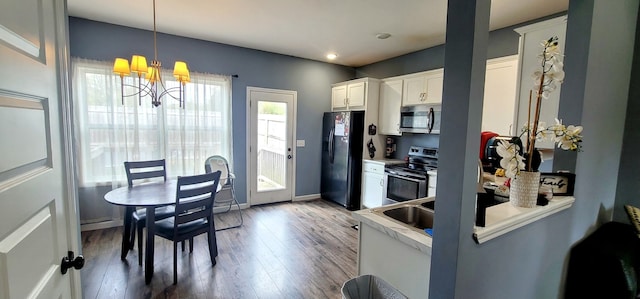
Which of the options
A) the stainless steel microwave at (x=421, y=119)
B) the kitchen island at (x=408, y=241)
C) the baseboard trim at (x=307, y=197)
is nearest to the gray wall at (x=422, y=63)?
the stainless steel microwave at (x=421, y=119)

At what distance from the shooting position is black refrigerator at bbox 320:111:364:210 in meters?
4.32

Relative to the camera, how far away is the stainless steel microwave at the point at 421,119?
3561 mm

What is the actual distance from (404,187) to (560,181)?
209cm

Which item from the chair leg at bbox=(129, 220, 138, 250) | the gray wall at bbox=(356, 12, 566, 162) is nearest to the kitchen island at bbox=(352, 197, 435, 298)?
the chair leg at bbox=(129, 220, 138, 250)

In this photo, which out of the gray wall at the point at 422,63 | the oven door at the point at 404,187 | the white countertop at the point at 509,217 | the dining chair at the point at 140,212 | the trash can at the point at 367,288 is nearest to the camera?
the white countertop at the point at 509,217

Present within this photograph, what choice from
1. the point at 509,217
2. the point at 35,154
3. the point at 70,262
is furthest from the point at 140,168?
the point at 509,217

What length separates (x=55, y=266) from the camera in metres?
0.85

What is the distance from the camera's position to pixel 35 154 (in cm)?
74

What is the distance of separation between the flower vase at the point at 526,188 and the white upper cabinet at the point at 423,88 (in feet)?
7.52

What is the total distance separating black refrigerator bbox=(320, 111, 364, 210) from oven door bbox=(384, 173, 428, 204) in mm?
632

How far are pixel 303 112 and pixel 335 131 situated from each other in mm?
661

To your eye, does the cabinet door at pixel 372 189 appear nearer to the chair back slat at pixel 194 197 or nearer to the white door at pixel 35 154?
the chair back slat at pixel 194 197

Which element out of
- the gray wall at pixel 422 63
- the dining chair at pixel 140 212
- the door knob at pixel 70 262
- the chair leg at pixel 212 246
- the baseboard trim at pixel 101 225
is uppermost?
the gray wall at pixel 422 63

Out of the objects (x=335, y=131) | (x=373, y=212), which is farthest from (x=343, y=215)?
(x=373, y=212)
